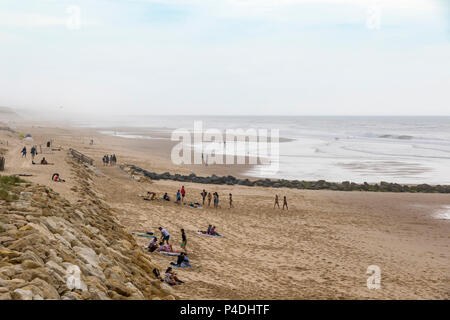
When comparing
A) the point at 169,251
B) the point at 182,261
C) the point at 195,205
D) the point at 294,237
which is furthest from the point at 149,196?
the point at 182,261

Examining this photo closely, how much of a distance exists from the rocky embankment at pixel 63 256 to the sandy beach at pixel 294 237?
4.35 feet

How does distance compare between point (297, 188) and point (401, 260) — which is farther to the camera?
point (297, 188)

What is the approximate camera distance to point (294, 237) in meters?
16.7

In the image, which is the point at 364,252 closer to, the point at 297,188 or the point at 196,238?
the point at 196,238

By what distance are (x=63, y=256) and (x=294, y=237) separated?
437 inches

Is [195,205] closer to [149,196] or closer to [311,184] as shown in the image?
[149,196]

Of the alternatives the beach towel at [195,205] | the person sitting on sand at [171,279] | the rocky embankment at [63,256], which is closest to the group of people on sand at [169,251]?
the person sitting on sand at [171,279]

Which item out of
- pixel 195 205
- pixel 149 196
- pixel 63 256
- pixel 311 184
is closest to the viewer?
pixel 63 256

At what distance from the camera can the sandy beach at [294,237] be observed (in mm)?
11156

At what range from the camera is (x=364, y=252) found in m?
15.1

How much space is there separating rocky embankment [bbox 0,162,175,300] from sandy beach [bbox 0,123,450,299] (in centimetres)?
133

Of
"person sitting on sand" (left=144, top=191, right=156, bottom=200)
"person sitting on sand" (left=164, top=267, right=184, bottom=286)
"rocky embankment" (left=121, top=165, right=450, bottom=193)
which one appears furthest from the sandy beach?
"rocky embankment" (left=121, top=165, right=450, bottom=193)

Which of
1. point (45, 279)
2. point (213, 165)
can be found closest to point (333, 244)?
point (45, 279)
